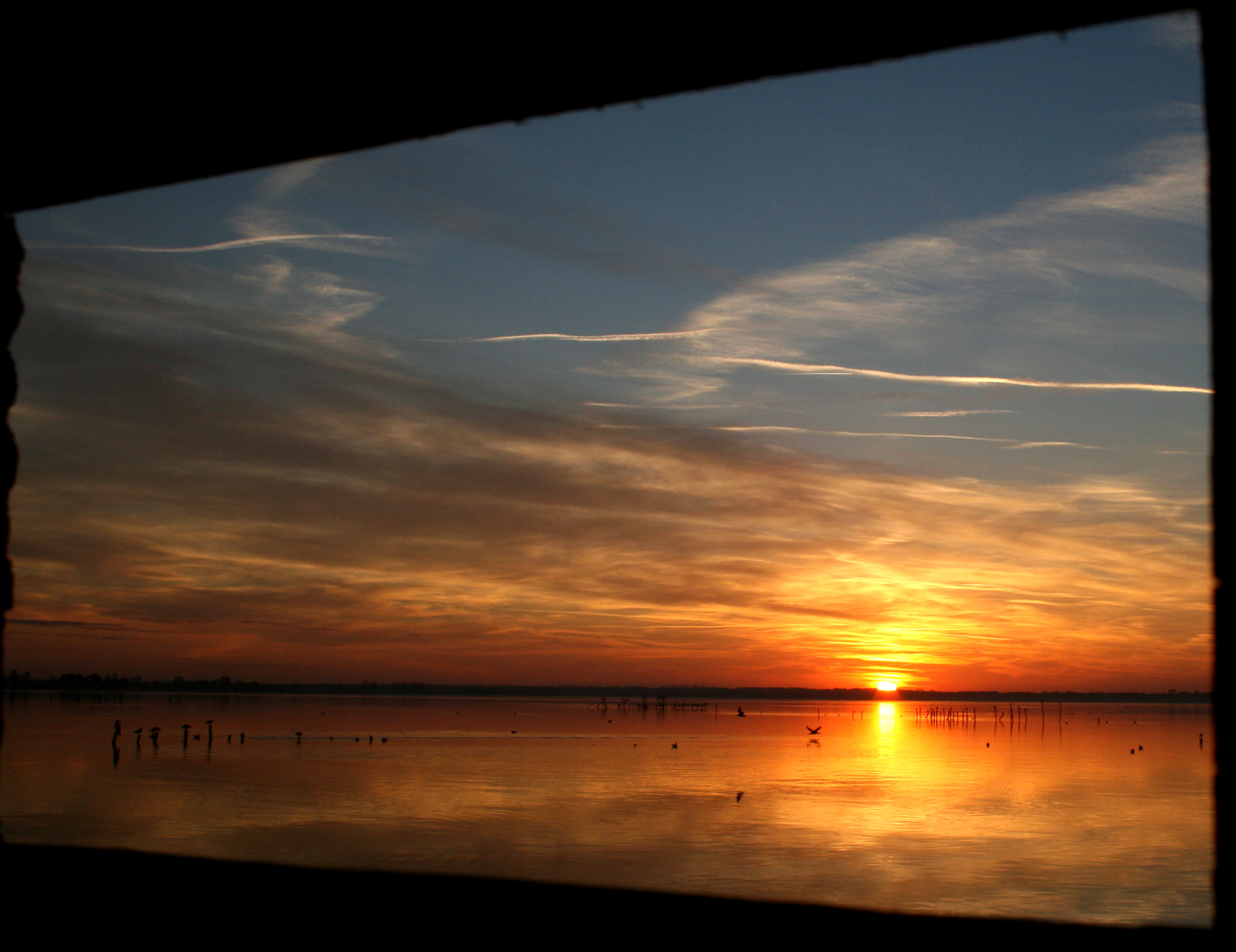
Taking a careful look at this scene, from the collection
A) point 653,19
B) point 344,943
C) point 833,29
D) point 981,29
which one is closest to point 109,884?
point 344,943

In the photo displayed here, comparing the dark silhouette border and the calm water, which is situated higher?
the dark silhouette border

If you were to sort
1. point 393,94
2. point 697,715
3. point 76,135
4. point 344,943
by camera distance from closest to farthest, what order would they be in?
point 344,943, point 393,94, point 76,135, point 697,715

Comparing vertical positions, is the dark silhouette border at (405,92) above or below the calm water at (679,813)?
above

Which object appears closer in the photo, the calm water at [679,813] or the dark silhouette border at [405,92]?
the dark silhouette border at [405,92]

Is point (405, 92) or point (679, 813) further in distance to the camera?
point (679, 813)

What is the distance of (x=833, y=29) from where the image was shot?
7.30 feet

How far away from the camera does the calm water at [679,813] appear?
25.8 metres

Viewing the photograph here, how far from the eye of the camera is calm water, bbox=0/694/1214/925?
84.5 ft

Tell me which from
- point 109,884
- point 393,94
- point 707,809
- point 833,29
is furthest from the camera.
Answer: point 707,809

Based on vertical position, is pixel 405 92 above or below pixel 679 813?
above

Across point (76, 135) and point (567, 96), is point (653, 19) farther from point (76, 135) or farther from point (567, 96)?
point (76, 135)

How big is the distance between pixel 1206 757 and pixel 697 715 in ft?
276

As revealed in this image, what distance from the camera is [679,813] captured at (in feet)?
121

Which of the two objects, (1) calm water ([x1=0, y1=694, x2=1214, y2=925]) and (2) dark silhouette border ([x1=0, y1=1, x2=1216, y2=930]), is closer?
(2) dark silhouette border ([x1=0, y1=1, x2=1216, y2=930])
